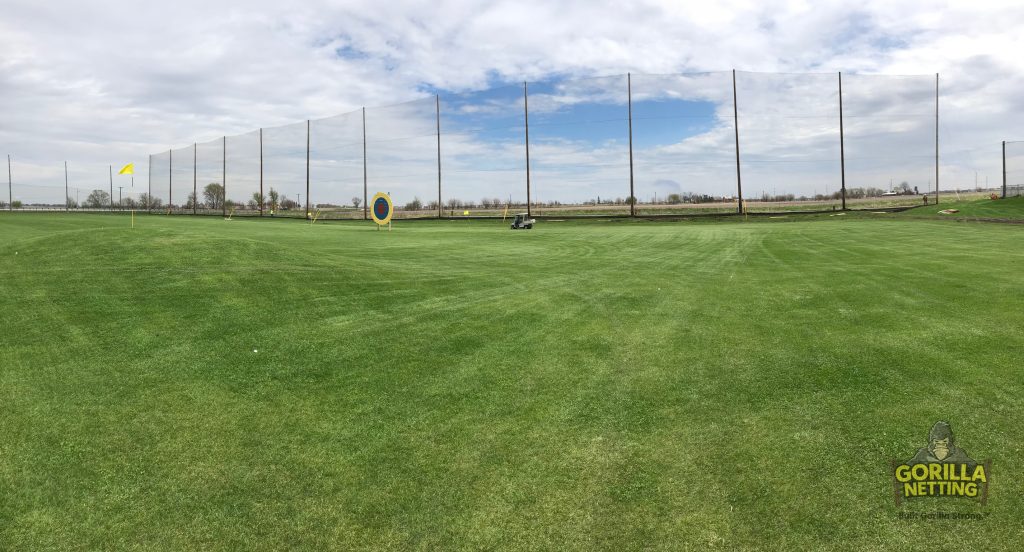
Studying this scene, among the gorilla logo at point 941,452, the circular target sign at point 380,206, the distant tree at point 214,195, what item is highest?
the distant tree at point 214,195

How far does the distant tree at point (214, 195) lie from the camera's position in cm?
7388

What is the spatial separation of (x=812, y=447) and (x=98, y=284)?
9750 mm

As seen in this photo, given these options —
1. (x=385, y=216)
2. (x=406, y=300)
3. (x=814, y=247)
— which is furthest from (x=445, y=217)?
(x=406, y=300)

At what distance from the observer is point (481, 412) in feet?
15.3

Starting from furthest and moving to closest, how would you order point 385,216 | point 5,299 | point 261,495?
1. point 385,216
2. point 5,299
3. point 261,495

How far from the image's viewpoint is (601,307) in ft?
29.1

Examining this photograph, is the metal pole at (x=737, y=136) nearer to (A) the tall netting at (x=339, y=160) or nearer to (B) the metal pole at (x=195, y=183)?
(A) the tall netting at (x=339, y=160)

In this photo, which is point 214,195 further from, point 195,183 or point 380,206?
point 380,206

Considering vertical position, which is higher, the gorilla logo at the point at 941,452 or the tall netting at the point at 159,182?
the tall netting at the point at 159,182

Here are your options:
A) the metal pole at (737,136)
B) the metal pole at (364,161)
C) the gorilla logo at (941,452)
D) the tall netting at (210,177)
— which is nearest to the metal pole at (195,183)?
the tall netting at (210,177)

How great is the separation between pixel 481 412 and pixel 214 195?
82243 millimetres

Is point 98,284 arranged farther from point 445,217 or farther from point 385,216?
point 445,217

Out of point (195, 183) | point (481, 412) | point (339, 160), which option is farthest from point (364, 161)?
point (481, 412)

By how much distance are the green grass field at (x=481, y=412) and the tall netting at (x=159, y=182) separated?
84.2m
